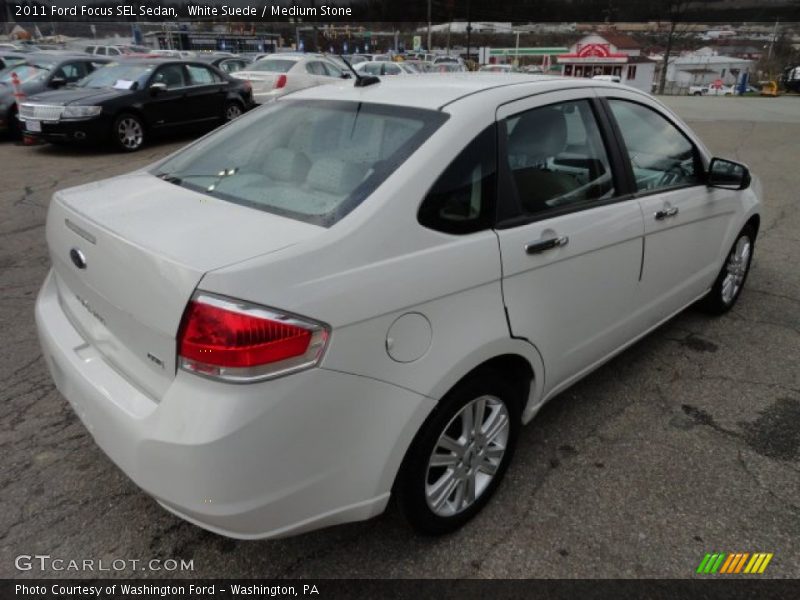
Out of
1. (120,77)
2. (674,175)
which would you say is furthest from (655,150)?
(120,77)

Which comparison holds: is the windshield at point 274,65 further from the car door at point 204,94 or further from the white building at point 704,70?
the white building at point 704,70

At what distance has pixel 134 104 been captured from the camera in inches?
407

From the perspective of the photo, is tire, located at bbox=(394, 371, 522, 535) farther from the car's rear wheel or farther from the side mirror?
the car's rear wheel

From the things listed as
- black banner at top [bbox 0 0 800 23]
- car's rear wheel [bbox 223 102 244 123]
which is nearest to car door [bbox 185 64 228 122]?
car's rear wheel [bbox 223 102 244 123]

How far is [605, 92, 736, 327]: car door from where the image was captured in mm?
2914

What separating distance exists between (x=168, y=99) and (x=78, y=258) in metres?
10.1

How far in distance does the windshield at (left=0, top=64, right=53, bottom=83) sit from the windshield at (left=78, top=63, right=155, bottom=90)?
2.50 metres

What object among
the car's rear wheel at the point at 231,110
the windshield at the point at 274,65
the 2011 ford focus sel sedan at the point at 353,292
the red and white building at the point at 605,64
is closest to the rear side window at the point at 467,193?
the 2011 ford focus sel sedan at the point at 353,292

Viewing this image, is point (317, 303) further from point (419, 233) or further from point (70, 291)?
point (70, 291)

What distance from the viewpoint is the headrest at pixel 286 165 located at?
227cm

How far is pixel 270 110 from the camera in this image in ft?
9.23

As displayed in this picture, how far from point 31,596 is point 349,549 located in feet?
3.53

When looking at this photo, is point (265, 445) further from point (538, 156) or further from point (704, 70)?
point (704, 70)

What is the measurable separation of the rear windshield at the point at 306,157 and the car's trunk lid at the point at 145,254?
0.38ft
